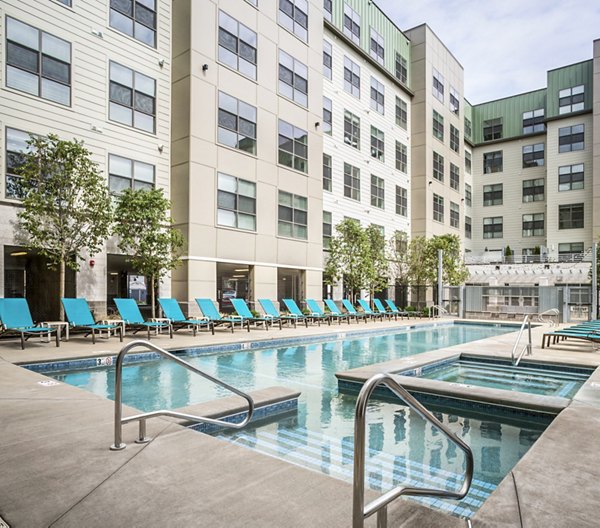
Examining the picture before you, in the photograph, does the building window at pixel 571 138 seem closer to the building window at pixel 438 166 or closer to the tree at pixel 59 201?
the building window at pixel 438 166

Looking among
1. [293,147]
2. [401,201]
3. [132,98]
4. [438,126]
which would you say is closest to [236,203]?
[293,147]

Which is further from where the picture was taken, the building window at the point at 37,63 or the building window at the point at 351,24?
the building window at the point at 351,24

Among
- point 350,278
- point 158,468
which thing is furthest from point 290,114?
point 158,468

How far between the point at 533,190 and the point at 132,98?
3383cm

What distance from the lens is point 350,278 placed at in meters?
21.0

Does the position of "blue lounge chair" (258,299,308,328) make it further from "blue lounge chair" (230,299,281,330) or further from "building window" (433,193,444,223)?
"building window" (433,193,444,223)

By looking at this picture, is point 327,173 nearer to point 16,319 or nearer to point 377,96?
point 377,96

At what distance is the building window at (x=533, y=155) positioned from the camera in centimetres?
3816

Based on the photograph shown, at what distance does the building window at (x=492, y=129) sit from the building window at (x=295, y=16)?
25.4 meters

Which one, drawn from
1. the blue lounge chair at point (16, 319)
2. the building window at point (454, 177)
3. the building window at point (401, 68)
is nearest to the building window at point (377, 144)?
the building window at point (401, 68)

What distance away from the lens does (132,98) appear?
14891 mm

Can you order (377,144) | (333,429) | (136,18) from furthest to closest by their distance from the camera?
1. (377,144)
2. (136,18)
3. (333,429)

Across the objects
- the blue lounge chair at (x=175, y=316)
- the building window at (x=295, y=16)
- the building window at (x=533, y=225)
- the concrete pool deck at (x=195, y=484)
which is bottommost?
the concrete pool deck at (x=195, y=484)

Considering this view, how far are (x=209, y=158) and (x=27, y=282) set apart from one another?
24.2ft
